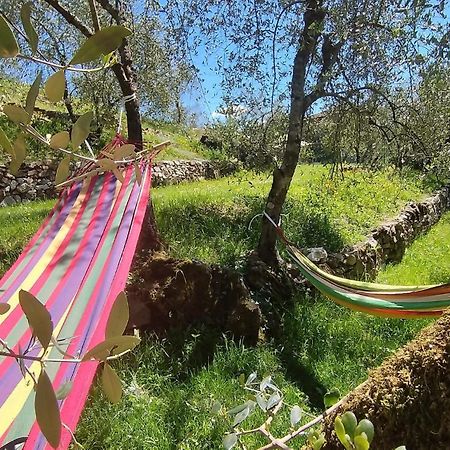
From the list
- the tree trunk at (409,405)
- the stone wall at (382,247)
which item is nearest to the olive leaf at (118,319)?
the tree trunk at (409,405)

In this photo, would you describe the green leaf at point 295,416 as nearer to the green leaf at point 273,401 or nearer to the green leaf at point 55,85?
the green leaf at point 273,401

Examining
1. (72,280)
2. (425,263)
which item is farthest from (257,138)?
(72,280)

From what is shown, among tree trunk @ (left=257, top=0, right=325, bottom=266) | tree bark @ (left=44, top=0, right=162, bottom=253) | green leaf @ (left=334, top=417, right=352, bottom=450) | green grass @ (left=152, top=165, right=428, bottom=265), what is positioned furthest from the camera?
green grass @ (left=152, top=165, right=428, bottom=265)

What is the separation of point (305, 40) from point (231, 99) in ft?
5.08

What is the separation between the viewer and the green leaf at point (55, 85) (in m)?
0.41

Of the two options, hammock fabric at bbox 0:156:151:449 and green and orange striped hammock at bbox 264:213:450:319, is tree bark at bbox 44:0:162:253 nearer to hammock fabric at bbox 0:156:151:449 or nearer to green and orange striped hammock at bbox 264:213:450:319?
hammock fabric at bbox 0:156:151:449

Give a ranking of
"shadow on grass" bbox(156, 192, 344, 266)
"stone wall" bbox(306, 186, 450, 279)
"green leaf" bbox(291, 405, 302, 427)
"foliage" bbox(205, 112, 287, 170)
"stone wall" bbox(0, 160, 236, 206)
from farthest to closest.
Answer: "stone wall" bbox(0, 160, 236, 206) → "foliage" bbox(205, 112, 287, 170) → "stone wall" bbox(306, 186, 450, 279) → "shadow on grass" bbox(156, 192, 344, 266) → "green leaf" bbox(291, 405, 302, 427)

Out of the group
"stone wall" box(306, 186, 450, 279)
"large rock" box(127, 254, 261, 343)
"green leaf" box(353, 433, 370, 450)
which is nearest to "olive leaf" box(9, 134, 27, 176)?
"green leaf" box(353, 433, 370, 450)

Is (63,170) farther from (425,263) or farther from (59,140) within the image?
(425,263)

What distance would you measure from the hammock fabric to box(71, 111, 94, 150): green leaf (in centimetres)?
73

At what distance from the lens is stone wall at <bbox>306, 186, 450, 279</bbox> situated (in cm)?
485

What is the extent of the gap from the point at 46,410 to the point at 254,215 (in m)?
5.12

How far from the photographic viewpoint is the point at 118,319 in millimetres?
369

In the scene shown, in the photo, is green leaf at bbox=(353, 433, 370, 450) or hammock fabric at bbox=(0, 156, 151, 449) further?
hammock fabric at bbox=(0, 156, 151, 449)
